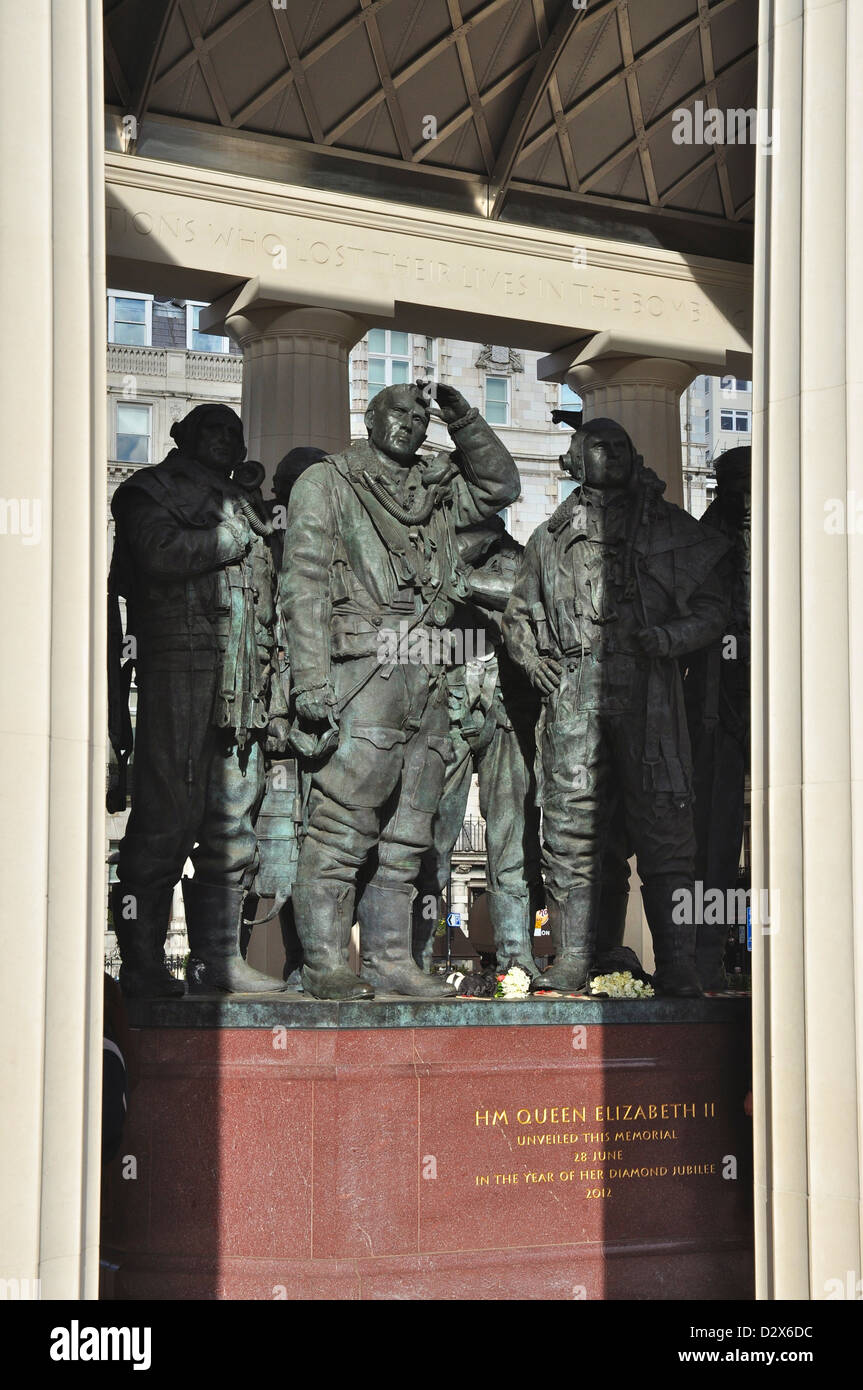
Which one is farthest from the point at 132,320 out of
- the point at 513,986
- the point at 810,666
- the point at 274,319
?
the point at 810,666

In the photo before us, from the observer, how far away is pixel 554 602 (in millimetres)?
10570

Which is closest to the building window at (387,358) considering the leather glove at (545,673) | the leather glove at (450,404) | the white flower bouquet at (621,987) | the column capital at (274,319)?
the column capital at (274,319)

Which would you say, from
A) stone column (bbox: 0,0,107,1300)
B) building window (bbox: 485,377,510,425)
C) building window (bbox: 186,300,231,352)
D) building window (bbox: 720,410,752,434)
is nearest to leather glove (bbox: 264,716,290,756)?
stone column (bbox: 0,0,107,1300)

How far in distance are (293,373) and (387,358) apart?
103 ft

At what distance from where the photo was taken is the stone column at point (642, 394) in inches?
687

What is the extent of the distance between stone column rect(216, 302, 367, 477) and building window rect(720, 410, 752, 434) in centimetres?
3920

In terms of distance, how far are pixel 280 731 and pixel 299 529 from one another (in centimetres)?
112

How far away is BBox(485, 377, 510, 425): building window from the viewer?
156 ft

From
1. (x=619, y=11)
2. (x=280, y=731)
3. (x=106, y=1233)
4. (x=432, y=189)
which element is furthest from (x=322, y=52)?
(x=106, y=1233)

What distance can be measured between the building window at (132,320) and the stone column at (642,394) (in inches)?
1255

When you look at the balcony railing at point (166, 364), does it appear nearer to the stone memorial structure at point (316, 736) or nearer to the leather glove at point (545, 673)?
the stone memorial structure at point (316, 736)

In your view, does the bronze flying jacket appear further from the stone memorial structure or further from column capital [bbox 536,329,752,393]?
column capital [bbox 536,329,752,393]
